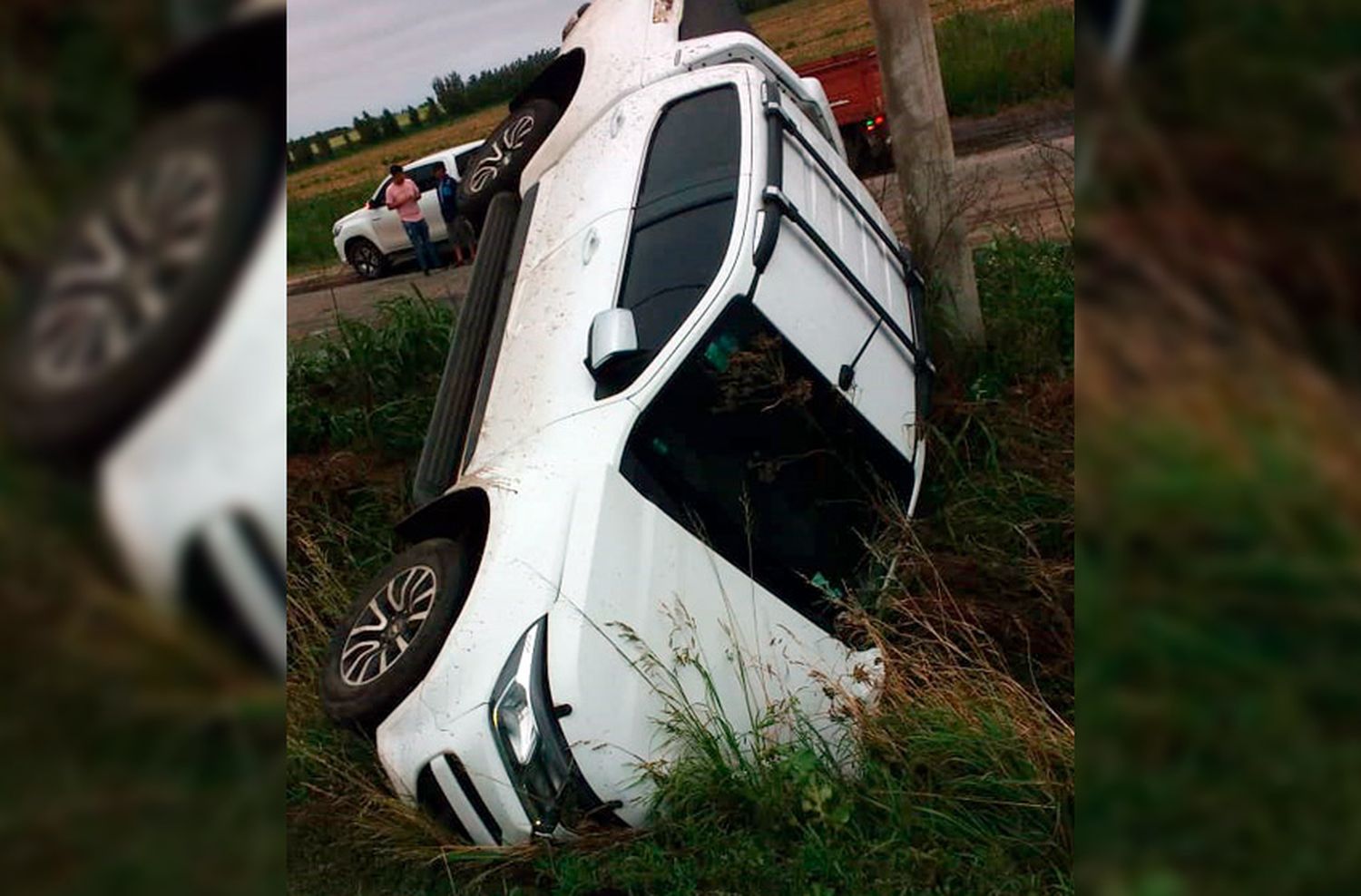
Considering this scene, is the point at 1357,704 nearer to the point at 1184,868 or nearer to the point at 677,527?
the point at 1184,868

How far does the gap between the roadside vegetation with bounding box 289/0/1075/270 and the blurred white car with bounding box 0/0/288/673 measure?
2.76 m

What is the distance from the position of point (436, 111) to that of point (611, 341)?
203cm

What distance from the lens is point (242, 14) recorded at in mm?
824

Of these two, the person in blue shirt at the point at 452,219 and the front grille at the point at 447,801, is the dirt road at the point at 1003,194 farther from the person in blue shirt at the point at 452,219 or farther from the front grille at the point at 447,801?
the front grille at the point at 447,801

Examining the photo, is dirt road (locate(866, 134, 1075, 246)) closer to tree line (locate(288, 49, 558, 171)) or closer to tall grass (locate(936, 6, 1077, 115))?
tall grass (locate(936, 6, 1077, 115))

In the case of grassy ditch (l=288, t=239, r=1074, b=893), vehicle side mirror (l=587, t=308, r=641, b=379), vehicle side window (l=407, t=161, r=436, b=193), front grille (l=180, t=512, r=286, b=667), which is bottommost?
grassy ditch (l=288, t=239, r=1074, b=893)

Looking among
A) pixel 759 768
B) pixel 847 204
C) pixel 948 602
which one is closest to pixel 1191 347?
pixel 759 768

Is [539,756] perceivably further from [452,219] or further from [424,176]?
[424,176]

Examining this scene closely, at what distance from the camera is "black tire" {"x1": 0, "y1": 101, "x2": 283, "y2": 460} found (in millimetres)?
675

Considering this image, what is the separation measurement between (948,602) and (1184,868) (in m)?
2.83

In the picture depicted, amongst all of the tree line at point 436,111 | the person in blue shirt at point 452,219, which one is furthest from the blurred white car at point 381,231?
the tree line at point 436,111

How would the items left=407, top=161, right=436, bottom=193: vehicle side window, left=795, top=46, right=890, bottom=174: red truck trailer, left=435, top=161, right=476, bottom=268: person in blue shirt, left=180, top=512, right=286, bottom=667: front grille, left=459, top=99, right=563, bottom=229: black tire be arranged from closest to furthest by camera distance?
left=180, top=512, right=286, bottom=667: front grille, left=459, top=99, right=563, bottom=229: black tire, left=435, top=161, right=476, bottom=268: person in blue shirt, left=407, top=161, right=436, bottom=193: vehicle side window, left=795, top=46, right=890, bottom=174: red truck trailer

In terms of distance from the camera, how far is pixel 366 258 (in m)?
8.98

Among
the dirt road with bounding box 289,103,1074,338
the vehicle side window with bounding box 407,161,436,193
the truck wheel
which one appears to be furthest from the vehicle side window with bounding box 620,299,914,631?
the vehicle side window with bounding box 407,161,436,193
